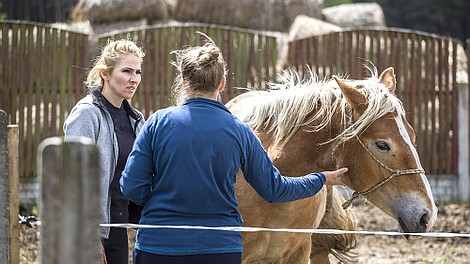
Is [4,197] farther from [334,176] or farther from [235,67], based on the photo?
[235,67]

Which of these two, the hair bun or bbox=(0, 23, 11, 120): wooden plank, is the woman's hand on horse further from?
bbox=(0, 23, 11, 120): wooden plank

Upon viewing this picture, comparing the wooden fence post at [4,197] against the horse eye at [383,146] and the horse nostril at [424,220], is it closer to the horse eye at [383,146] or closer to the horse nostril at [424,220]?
the horse eye at [383,146]

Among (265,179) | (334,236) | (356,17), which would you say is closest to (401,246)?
(334,236)

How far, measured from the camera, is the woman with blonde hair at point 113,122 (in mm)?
4574

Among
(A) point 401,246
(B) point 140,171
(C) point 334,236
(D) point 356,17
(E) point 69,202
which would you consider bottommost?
(A) point 401,246

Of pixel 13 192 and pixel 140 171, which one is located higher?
pixel 140 171

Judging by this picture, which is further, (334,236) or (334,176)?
(334,236)

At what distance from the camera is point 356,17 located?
20609 millimetres

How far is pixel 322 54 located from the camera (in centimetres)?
1253

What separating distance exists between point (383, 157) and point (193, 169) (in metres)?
1.18

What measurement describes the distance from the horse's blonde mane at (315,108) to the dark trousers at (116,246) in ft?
3.09

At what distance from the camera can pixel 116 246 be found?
15.6 feet

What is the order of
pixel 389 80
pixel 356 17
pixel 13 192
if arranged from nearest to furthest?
pixel 13 192, pixel 389 80, pixel 356 17

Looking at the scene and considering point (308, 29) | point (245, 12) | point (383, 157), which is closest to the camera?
point (383, 157)
